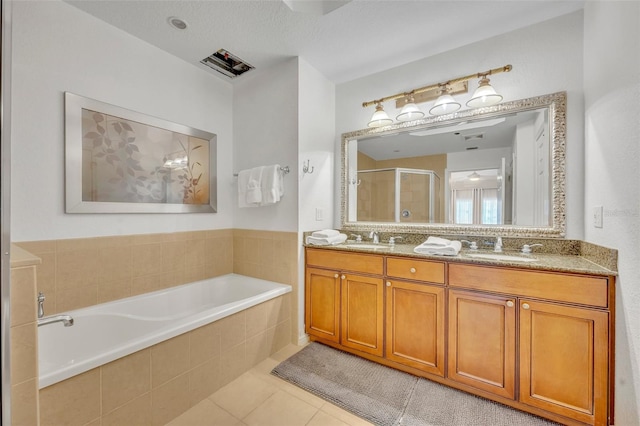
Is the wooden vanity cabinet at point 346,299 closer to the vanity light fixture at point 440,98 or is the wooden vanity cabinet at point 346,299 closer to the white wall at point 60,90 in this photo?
the vanity light fixture at point 440,98

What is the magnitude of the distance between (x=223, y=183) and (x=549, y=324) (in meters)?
2.70

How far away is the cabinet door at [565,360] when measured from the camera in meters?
1.32

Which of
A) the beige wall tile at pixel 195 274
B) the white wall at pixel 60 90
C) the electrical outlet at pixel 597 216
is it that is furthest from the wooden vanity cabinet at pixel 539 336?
the white wall at pixel 60 90

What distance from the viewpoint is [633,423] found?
3.53ft

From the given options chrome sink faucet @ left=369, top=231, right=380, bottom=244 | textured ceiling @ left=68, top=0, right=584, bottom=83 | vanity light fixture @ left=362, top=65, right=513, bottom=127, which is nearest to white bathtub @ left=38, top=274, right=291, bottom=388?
chrome sink faucet @ left=369, top=231, right=380, bottom=244

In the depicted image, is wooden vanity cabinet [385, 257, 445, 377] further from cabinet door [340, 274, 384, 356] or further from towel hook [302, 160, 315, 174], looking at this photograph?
towel hook [302, 160, 315, 174]

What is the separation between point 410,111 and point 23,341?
252 centimetres

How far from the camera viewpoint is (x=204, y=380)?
165cm

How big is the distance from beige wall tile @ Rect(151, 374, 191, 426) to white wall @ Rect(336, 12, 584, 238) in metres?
2.59

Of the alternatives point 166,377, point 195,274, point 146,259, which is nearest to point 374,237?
point 195,274

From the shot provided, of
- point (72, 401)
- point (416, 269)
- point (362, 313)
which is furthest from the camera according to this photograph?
point (362, 313)

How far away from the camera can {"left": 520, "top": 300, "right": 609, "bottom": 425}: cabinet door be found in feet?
4.33

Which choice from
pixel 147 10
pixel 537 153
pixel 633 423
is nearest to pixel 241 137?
pixel 147 10

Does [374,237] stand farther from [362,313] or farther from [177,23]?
[177,23]
